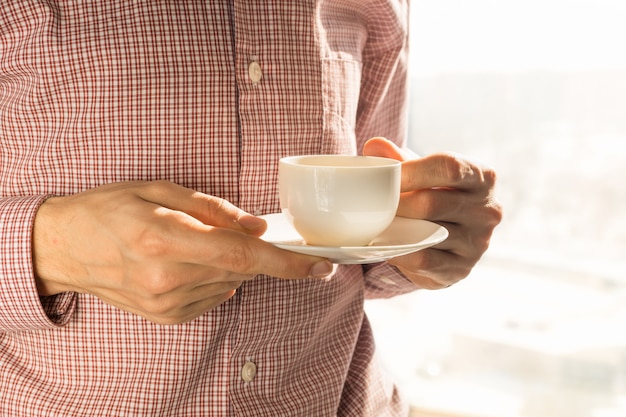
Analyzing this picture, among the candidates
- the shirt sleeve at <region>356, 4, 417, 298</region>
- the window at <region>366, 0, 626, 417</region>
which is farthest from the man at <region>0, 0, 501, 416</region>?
the window at <region>366, 0, 626, 417</region>

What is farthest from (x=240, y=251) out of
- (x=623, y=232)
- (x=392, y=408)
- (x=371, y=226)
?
(x=623, y=232)

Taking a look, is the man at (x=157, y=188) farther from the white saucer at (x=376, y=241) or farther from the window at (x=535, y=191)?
the window at (x=535, y=191)

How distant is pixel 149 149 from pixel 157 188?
0.11 metres

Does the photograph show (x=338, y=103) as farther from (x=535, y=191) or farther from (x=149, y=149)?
(x=535, y=191)

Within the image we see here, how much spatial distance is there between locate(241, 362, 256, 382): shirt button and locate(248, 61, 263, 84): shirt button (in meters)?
0.35

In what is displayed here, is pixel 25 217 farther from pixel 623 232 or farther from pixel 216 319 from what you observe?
pixel 623 232

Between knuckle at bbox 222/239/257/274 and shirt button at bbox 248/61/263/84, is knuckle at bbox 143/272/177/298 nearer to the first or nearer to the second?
knuckle at bbox 222/239/257/274

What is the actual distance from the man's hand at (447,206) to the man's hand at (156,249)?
201 mm

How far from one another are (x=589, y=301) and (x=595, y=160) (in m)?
0.44

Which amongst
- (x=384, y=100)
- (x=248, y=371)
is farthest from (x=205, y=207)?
(x=384, y=100)

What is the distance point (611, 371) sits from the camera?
6.43 ft

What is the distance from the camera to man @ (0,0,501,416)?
0.66 metres

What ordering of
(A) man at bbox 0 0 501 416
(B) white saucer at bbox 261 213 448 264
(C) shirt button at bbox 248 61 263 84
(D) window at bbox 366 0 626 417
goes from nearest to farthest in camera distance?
(B) white saucer at bbox 261 213 448 264
(A) man at bbox 0 0 501 416
(C) shirt button at bbox 248 61 263 84
(D) window at bbox 366 0 626 417

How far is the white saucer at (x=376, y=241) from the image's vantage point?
53 centimetres
